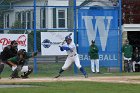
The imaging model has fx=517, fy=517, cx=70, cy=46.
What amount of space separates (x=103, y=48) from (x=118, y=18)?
189cm

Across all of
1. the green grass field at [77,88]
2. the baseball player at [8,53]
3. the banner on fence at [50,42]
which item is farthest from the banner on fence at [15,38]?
the green grass field at [77,88]

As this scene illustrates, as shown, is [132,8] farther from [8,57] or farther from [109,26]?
[8,57]

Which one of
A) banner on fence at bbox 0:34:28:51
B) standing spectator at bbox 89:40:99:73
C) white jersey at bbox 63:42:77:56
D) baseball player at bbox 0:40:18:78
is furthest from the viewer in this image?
standing spectator at bbox 89:40:99:73

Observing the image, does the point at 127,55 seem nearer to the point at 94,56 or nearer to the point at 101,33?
the point at 101,33

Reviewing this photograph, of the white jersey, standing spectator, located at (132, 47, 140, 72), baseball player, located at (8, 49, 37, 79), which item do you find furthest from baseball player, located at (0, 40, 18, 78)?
standing spectator, located at (132, 47, 140, 72)

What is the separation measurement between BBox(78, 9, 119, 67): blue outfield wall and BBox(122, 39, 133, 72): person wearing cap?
0.48 meters

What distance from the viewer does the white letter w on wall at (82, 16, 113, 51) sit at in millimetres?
28625

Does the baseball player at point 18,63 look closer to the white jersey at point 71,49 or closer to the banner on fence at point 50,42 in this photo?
the white jersey at point 71,49

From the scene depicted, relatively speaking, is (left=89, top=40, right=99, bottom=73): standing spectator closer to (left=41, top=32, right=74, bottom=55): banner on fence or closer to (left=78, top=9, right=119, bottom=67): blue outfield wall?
(left=78, top=9, right=119, bottom=67): blue outfield wall

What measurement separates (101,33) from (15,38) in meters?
4.83

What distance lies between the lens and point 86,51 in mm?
28453

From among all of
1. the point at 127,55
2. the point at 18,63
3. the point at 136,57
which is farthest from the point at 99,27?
the point at 18,63

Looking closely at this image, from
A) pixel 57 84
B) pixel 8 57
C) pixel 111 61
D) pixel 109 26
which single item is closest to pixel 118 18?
pixel 109 26

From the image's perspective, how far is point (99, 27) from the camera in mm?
28766
